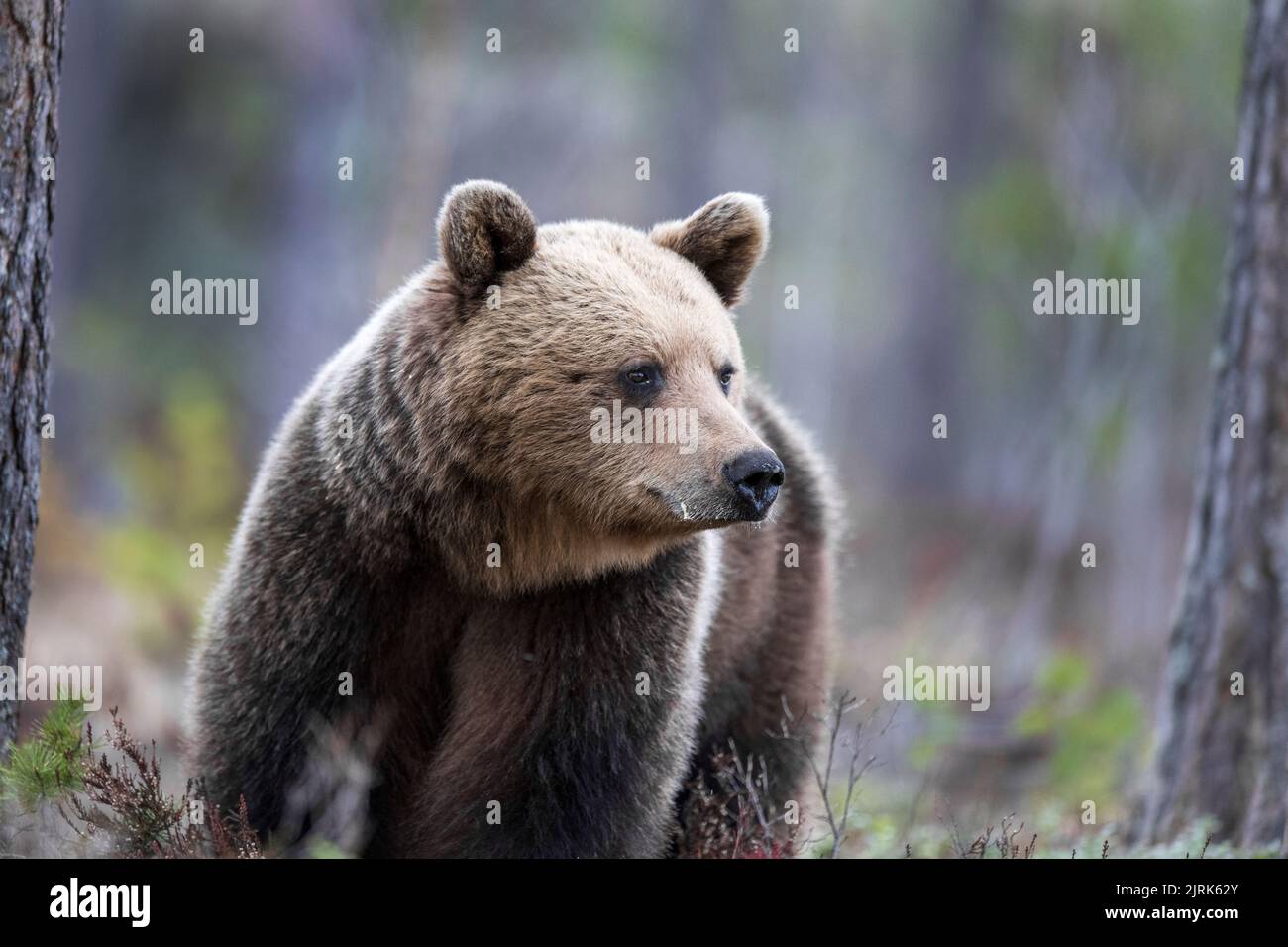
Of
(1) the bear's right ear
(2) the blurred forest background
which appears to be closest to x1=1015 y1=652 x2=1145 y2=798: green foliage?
(2) the blurred forest background

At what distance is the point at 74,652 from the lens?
9.74m

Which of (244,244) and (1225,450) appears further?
(244,244)

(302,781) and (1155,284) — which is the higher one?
(1155,284)

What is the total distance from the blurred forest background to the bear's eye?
97.7 inches

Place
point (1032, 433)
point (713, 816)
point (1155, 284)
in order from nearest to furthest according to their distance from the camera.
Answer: point (713, 816) < point (1155, 284) < point (1032, 433)

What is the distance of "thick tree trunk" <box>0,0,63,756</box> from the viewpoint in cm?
493

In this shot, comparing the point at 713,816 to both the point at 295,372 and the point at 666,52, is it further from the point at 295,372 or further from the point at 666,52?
the point at 666,52

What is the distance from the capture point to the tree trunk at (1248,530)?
6.32 m

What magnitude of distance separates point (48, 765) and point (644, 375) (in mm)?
2443

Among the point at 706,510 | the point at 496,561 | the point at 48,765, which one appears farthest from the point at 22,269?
the point at 706,510

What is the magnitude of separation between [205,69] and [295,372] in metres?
9.98

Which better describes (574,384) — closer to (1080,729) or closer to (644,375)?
(644,375)

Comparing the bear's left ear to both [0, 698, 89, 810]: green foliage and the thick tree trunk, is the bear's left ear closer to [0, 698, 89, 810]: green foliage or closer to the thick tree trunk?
the thick tree trunk
